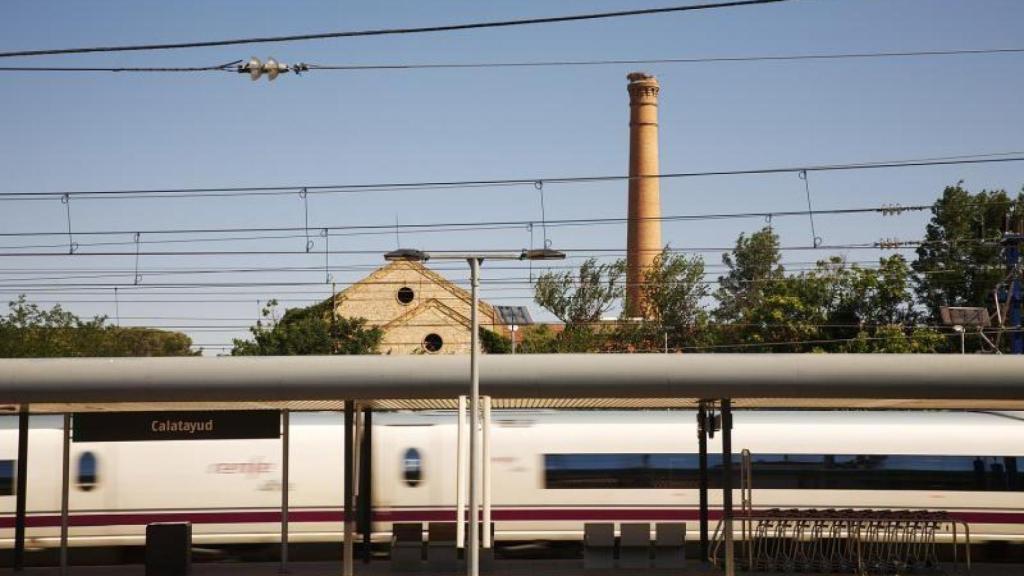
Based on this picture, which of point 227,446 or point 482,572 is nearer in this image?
point 482,572

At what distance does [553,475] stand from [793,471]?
418 centimetres

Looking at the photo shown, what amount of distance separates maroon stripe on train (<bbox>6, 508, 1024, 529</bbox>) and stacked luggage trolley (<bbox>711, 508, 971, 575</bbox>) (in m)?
2.52

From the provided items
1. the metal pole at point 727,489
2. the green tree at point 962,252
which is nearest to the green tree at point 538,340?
the green tree at point 962,252

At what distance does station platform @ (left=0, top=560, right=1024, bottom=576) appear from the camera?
19.7m

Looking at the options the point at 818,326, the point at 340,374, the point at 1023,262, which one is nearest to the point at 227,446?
the point at 340,374

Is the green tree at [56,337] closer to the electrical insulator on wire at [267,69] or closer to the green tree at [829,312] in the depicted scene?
the green tree at [829,312]

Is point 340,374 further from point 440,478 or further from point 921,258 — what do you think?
point 921,258

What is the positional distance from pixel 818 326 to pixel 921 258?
8808 millimetres

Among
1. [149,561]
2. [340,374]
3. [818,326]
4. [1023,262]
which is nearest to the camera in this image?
[340,374]

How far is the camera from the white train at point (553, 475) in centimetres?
2286

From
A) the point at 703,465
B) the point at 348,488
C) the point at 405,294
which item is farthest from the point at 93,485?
the point at 405,294

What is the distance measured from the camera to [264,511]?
904 inches

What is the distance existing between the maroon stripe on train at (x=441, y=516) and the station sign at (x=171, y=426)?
391 centimetres

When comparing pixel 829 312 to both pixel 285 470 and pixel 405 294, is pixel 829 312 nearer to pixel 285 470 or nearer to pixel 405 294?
pixel 405 294
